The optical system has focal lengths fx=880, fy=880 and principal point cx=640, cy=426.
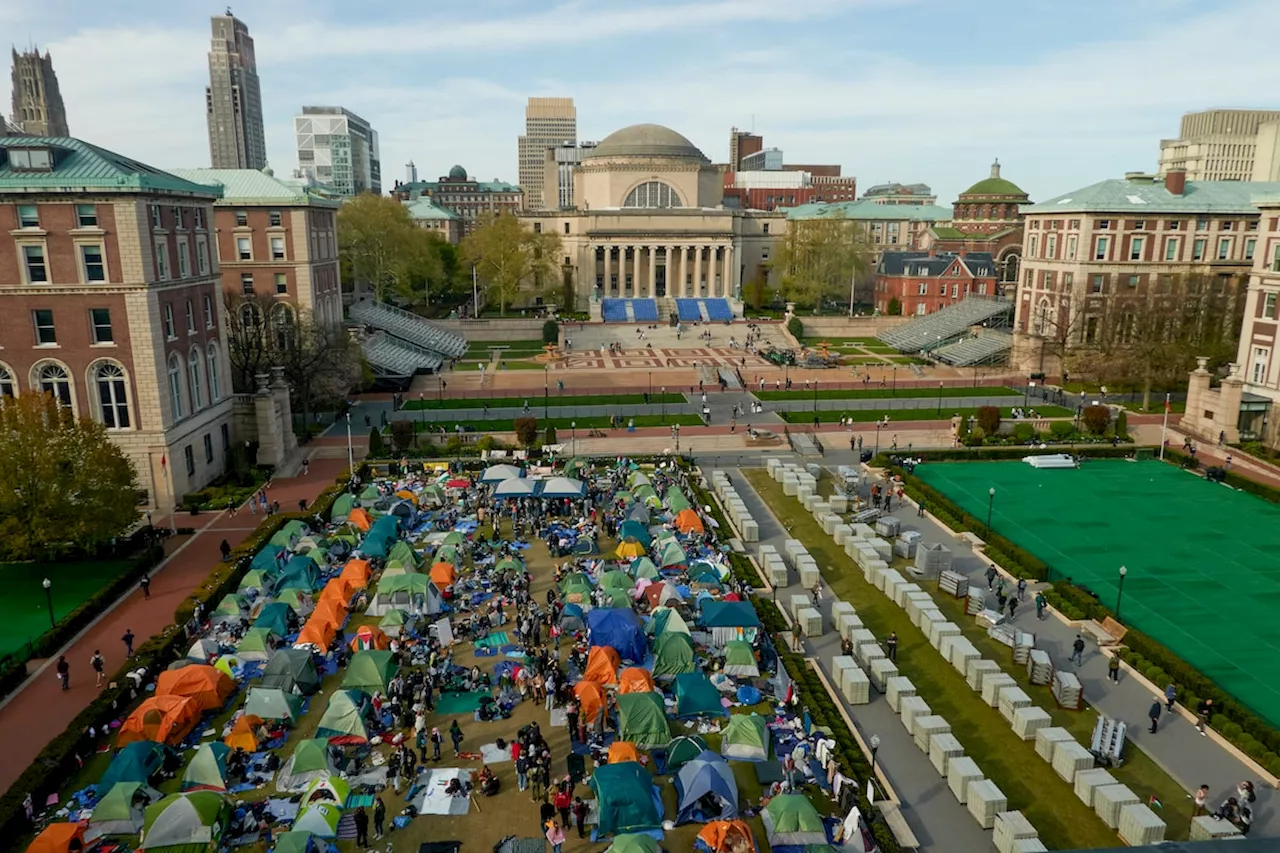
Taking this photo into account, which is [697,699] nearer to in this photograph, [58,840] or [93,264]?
[58,840]

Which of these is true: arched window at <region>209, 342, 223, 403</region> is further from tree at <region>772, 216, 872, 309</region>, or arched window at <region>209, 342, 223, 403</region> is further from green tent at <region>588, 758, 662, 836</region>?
tree at <region>772, 216, 872, 309</region>

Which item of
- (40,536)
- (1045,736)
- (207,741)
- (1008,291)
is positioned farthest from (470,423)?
(1008,291)

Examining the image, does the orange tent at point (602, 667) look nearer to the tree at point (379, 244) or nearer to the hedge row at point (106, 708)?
the hedge row at point (106, 708)

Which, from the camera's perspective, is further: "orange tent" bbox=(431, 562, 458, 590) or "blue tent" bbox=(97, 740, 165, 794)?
"orange tent" bbox=(431, 562, 458, 590)

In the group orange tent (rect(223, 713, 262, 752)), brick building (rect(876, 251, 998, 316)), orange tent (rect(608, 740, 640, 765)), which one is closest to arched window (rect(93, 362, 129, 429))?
orange tent (rect(223, 713, 262, 752))

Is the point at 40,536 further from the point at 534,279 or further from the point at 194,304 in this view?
the point at 534,279

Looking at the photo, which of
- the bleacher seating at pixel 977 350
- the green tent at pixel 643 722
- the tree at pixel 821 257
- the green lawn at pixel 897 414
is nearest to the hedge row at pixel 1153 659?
the green tent at pixel 643 722

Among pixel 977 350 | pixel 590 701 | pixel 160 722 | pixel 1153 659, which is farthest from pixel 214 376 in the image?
pixel 977 350
